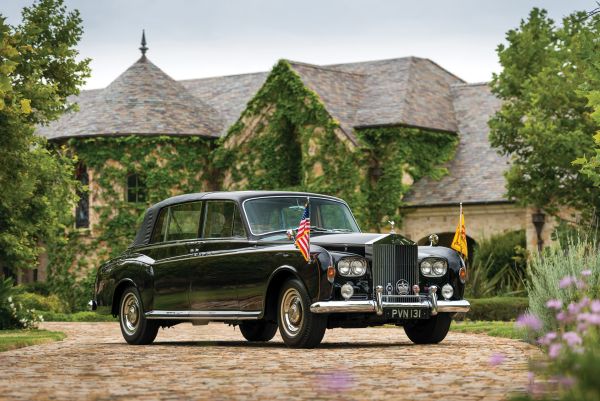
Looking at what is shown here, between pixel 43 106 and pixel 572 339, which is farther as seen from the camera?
pixel 43 106

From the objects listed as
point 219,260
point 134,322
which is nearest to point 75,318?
point 134,322

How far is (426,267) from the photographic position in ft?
48.3

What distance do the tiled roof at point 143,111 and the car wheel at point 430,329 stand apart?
23.6 m

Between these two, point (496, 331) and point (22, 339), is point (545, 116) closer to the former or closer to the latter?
point (496, 331)

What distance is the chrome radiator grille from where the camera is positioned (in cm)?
1424

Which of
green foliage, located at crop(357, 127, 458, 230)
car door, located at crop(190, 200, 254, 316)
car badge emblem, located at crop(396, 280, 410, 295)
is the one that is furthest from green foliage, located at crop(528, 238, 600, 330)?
green foliage, located at crop(357, 127, 458, 230)

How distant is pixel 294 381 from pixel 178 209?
7185 mm

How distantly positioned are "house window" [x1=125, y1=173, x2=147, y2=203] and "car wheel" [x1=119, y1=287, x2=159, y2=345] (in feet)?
70.6

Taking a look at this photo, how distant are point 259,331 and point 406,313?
309cm

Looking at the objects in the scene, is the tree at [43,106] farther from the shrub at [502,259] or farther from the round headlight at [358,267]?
the shrub at [502,259]

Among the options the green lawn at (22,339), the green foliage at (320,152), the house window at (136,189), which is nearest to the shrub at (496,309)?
the green foliage at (320,152)

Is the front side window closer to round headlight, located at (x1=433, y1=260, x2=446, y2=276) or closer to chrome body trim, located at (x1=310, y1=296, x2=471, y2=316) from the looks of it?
chrome body trim, located at (x1=310, y1=296, x2=471, y2=316)

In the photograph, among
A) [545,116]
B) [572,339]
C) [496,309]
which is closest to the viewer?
[572,339]

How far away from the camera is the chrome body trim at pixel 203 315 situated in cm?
1470
